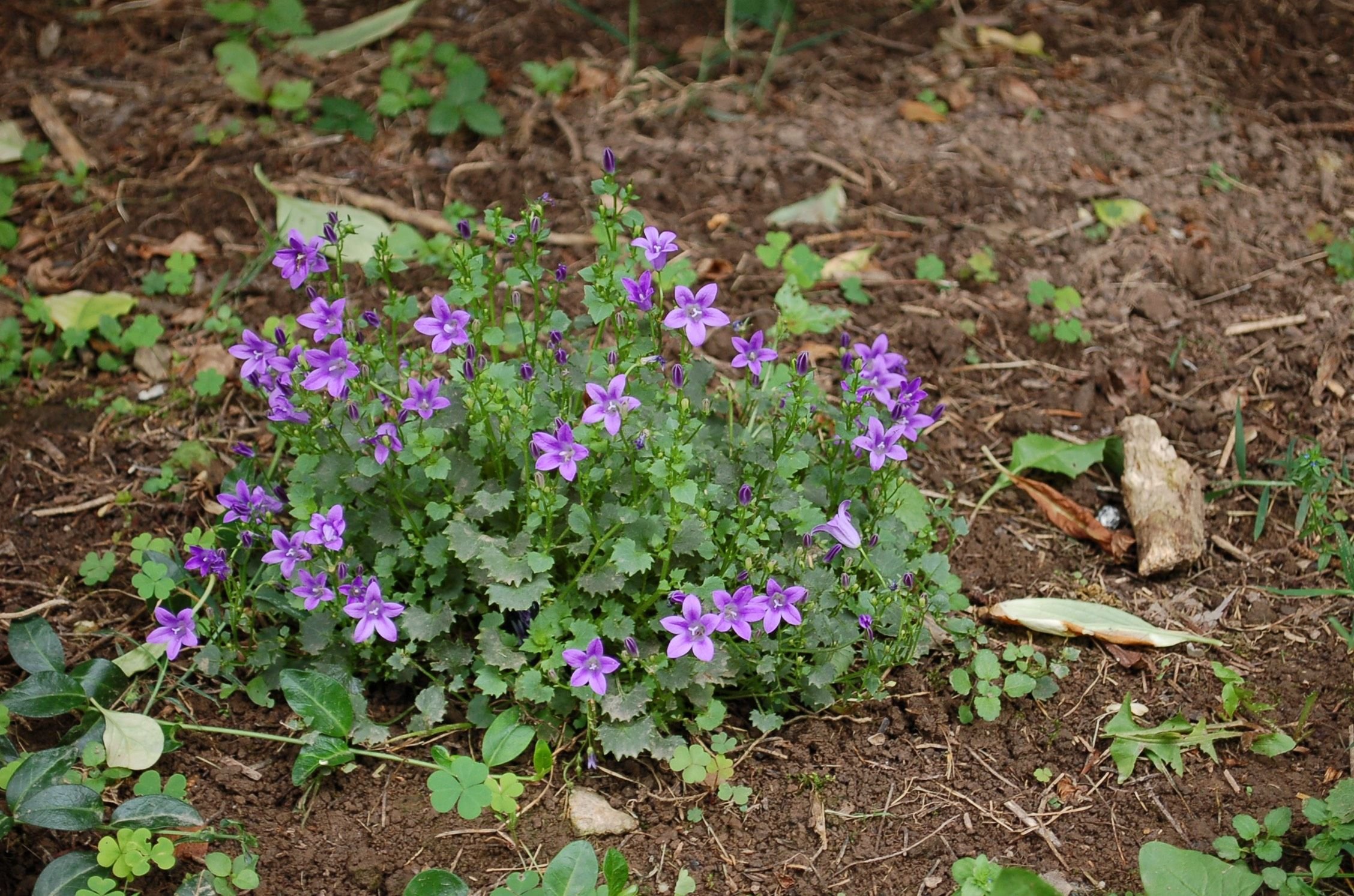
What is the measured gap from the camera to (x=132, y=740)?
285 centimetres

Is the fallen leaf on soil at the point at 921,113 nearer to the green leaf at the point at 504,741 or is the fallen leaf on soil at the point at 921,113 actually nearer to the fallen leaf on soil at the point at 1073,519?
the fallen leaf on soil at the point at 1073,519

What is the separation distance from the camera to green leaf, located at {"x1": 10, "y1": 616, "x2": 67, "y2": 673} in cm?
297

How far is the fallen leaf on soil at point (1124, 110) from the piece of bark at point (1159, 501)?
1982 millimetres

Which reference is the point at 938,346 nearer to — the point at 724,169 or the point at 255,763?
the point at 724,169

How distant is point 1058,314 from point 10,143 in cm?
428

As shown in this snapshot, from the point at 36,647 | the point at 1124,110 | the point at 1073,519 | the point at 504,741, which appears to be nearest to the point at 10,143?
the point at 36,647

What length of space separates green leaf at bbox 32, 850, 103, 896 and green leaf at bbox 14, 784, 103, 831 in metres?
0.06

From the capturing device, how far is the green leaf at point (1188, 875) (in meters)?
2.54

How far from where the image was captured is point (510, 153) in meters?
4.89

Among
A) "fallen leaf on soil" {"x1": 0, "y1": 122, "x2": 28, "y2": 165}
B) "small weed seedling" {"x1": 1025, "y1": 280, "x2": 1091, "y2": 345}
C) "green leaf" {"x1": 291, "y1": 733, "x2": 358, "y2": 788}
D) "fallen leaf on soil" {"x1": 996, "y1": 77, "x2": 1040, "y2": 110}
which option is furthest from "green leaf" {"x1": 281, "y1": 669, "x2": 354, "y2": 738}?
"fallen leaf on soil" {"x1": 996, "y1": 77, "x2": 1040, "y2": 110}

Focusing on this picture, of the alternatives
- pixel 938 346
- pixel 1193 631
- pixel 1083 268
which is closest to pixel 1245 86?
pixel 1083 268

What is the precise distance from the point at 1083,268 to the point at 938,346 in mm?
771

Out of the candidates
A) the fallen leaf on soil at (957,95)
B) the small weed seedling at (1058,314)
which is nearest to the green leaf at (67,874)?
the small weed seedling at (1058,314)

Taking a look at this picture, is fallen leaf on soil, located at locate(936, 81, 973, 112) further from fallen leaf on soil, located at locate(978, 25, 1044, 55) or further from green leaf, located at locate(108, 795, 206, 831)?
green leaf, located at locate(108, 795, 206, 831)
